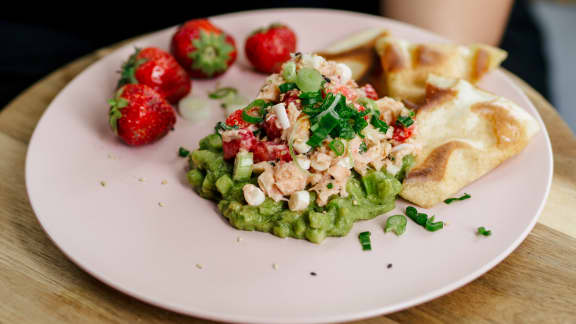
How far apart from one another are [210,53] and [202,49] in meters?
0.06

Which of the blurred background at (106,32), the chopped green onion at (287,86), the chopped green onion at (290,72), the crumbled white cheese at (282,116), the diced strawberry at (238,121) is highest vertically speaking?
the chopped green onion at (290,72)

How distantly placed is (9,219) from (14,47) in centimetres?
233

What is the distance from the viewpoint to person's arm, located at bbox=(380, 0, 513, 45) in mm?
4531

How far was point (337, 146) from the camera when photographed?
7.85 feet

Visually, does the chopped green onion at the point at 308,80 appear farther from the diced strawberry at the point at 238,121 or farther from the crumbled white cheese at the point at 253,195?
the crumbled white cheese at the point at 253,195

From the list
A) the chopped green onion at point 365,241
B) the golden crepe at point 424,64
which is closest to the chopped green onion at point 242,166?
the chopped green onion at point 365,241

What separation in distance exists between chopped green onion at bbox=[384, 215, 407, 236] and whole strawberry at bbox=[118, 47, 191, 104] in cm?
165

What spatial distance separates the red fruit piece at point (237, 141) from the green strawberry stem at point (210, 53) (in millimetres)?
981

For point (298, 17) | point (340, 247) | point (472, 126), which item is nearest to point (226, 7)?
point (298, 17)

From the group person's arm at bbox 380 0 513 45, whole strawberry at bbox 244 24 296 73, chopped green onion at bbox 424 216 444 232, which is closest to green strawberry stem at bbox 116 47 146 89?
whole strawberry at bbox 244 24 296 73

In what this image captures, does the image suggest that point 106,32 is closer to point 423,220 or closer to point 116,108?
point 116,108

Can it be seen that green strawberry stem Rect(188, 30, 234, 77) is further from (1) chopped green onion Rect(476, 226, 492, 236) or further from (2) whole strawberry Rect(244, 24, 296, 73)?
(1) chopped green onion Rect(476, 226, 492, 236)

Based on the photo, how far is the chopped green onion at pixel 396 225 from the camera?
7.87 feet

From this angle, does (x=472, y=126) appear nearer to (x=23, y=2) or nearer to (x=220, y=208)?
(x=220, y=208)
